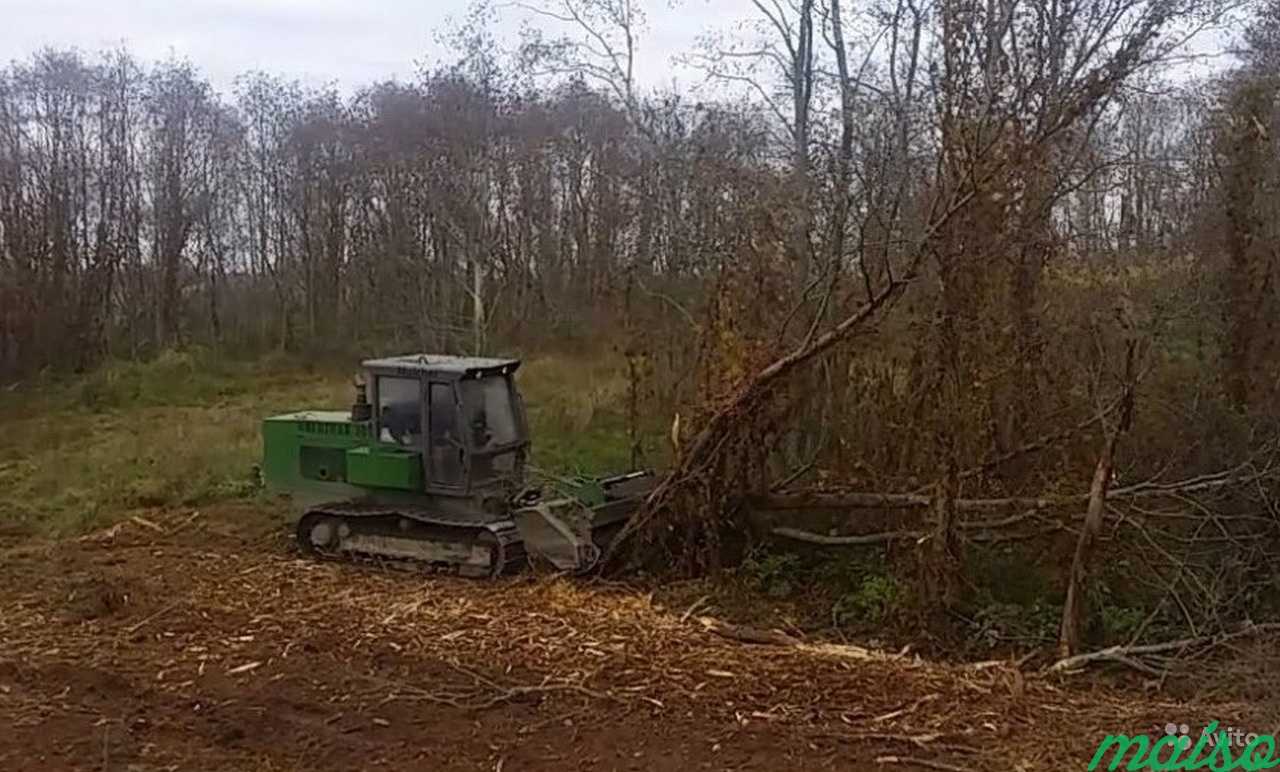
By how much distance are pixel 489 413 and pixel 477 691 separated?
3.20 m

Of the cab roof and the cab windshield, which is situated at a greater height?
the cab roof

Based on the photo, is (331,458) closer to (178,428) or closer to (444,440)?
(444,440)

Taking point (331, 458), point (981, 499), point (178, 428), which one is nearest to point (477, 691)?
point (331, 458)

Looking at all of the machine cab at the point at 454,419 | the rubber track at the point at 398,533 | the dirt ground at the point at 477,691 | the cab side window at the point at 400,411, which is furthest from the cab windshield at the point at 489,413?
the dirt ground at the point at 477,691

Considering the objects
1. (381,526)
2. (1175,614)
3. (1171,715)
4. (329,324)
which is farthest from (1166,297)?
(329,324)

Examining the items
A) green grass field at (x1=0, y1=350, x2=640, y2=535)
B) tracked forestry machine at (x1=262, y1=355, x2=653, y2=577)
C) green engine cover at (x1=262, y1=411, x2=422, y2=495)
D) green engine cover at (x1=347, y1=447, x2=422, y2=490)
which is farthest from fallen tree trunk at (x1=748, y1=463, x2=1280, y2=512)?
green grass field at (x1=0, y1=350, x2=640, y2=535)

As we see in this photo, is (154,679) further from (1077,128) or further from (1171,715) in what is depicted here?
(1077,128)

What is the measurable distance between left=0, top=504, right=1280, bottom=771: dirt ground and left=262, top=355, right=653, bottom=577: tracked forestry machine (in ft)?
1.16

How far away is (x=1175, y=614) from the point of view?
321 inches

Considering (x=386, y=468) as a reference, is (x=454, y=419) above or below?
above

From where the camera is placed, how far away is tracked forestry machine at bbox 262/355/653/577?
8781 millimetres

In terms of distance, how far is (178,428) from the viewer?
1566 centimetres

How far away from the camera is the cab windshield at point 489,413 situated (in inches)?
352

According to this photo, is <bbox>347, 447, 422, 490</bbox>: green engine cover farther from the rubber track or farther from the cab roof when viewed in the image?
the cab roof
